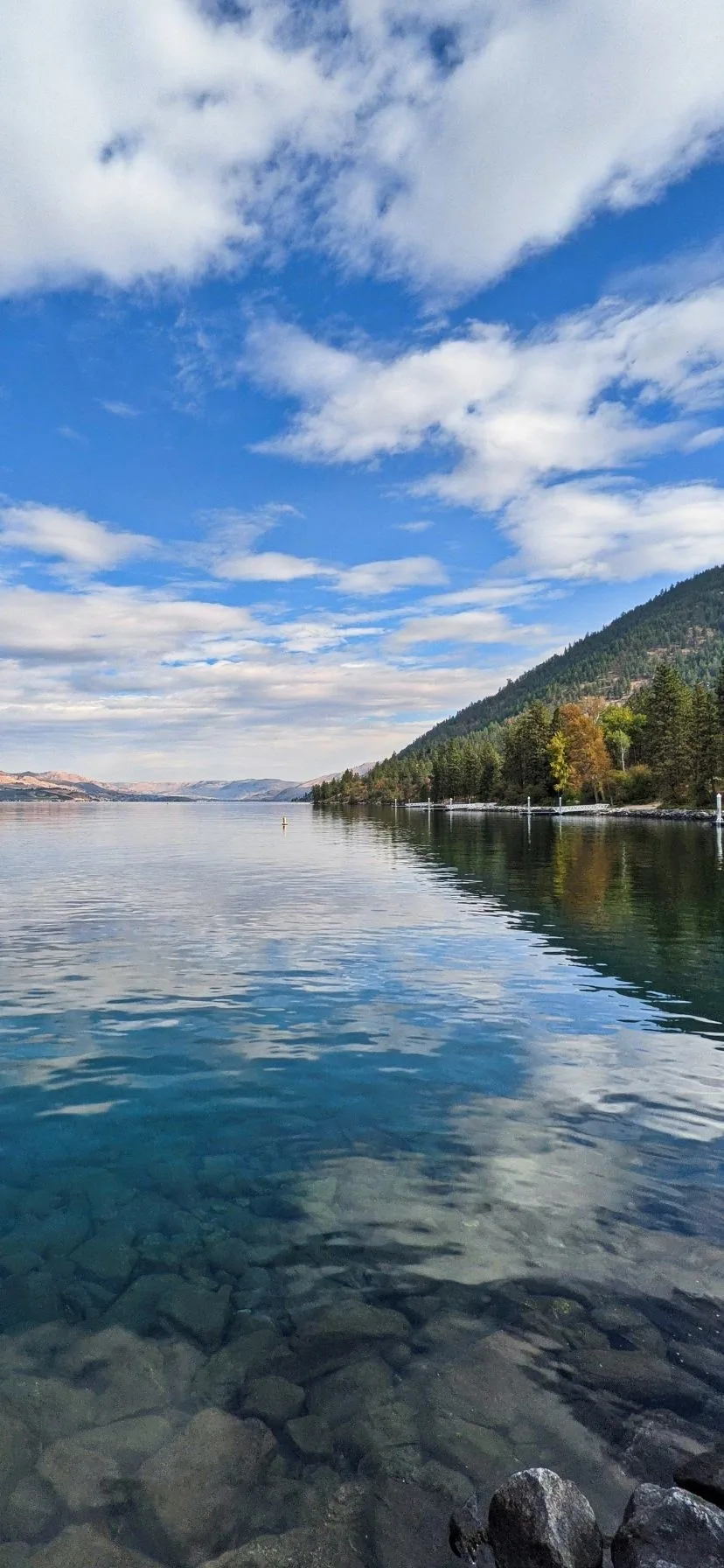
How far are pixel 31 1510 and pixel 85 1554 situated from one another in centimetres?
67

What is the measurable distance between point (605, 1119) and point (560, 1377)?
687 cm

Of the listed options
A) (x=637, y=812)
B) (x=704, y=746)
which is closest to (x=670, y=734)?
(x=704, y=746)

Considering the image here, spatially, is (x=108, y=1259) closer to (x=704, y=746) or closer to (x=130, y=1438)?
(x=130, y=1438)

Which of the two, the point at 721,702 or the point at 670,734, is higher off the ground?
the point at 721,702

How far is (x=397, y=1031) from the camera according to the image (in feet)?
62.3

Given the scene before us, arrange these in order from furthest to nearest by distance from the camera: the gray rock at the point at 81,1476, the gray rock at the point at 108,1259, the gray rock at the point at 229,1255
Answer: the gray rock at the point at 229,1255, the gray rock at the point at 108,1259, the gray rock at the point at 81,1476

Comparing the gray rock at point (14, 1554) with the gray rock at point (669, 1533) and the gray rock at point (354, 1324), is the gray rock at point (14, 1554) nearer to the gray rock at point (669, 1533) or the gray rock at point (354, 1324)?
the gray rock at point (354, 1324)

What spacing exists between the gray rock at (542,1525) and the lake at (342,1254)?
55 cm

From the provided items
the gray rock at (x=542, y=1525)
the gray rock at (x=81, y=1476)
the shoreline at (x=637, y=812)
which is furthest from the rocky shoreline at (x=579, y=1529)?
the shoreline at (x=637, y=812)

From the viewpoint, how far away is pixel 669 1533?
5125 millimetres

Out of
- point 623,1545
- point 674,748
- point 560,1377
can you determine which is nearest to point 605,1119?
point 560,1377

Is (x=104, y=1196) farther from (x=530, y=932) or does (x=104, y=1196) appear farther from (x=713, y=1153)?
(x=530, y=932)

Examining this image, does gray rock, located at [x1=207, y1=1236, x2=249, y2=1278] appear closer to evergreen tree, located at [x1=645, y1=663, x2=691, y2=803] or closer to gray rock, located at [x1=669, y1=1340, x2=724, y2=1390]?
gray rock, located at [x1=669, y1=1340, x2=724, y2=1390]

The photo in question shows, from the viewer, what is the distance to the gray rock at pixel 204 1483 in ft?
18.6
